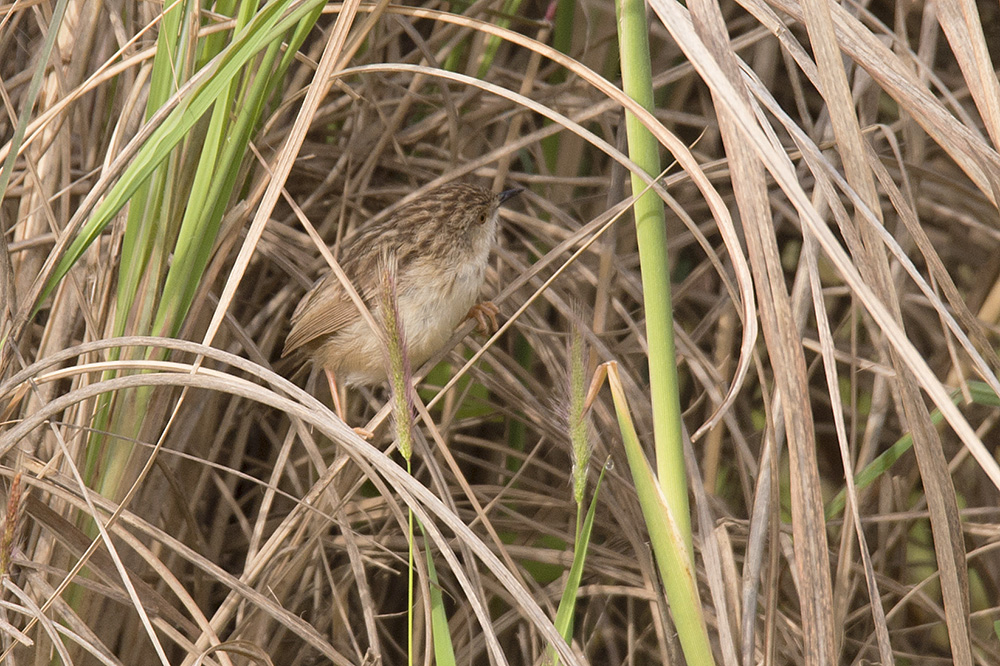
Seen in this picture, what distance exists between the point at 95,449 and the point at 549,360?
1.46 m

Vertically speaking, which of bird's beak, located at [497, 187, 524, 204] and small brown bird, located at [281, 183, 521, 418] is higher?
bird's beak, located at [497, 187, 524, 204]

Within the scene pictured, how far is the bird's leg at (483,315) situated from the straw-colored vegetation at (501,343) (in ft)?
0.44

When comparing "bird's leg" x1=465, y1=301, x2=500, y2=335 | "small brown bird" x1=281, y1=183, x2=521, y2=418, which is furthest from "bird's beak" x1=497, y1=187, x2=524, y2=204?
"bird's leg" x1=465, y1=301, x2=500, y2=335

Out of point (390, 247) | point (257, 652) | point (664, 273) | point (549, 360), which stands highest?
point (664, 273)

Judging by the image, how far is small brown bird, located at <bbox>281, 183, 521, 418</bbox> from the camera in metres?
3.30

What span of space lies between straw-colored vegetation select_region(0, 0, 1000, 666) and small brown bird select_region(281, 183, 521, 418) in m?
0.12

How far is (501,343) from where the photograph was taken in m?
3.82

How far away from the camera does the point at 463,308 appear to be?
3.34 meters

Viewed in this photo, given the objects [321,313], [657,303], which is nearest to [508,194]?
[321,313]

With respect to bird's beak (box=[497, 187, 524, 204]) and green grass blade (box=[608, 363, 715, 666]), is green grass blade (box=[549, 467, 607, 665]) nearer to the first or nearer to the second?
green grass blade (box=[608, 363, 715, 666])

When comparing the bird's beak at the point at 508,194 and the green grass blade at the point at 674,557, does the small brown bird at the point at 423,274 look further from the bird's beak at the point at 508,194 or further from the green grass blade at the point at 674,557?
the green grass blade at the point at 674,557

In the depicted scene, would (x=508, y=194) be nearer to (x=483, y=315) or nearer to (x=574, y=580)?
(x=483, y=315)

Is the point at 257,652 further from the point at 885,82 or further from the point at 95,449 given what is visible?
the point at 885,82

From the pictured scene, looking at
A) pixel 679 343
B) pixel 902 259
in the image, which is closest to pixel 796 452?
pixel 902 259
